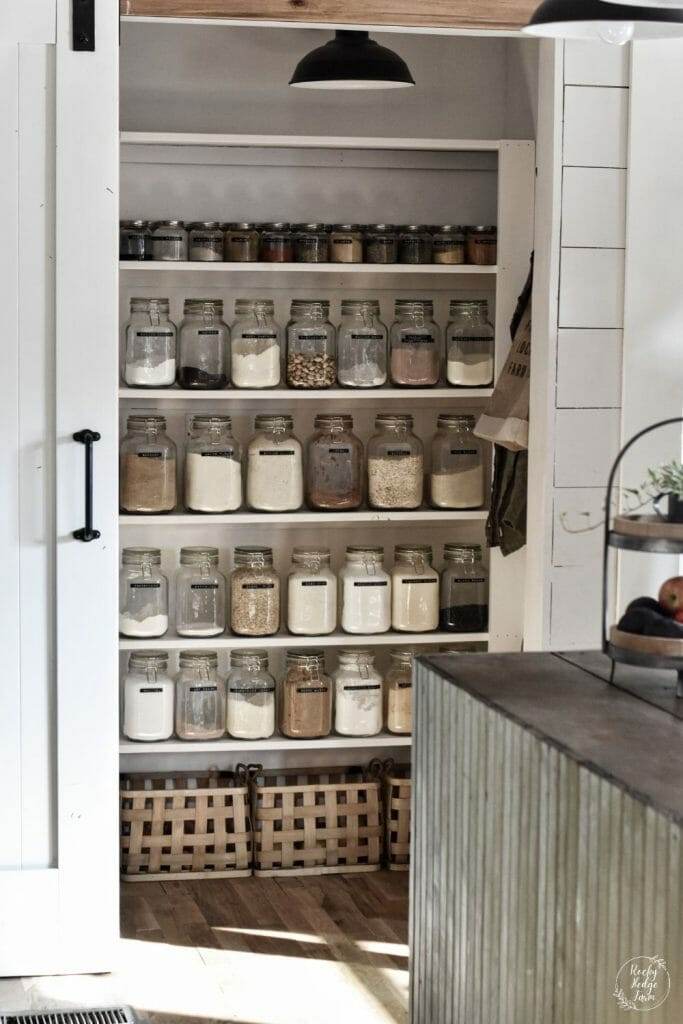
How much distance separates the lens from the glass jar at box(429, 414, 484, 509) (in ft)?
14.2

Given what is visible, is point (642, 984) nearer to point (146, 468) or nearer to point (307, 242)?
point (146, 468)

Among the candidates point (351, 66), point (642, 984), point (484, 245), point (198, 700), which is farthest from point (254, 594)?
point (642, 984)

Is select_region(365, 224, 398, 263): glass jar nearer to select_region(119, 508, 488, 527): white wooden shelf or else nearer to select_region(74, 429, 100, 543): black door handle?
select_region(119, 508, 488, 527): white wooden shelf

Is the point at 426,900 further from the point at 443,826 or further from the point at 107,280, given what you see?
the point at 107,280

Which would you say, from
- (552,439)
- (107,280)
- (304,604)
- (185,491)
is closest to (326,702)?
(304,604)

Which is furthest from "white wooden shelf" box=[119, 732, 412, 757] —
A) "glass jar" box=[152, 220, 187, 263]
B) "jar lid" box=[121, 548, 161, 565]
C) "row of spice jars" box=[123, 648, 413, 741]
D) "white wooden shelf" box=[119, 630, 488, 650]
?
"glass jar" box=[152, 220, 187, 263]

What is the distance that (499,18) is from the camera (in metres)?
3.54

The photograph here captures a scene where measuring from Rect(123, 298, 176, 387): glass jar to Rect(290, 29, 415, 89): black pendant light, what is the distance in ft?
2.59

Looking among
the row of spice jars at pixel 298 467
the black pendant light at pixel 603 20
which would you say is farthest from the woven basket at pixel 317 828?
the black pendant light at pixel 603 20

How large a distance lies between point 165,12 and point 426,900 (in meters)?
2.25

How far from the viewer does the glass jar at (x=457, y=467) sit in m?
4.33

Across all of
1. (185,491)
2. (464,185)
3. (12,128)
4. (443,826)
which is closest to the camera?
(443,826)

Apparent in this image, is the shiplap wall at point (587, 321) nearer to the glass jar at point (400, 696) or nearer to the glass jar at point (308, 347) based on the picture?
the glass jar at point (400, 696)

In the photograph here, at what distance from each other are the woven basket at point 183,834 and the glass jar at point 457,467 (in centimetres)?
111
